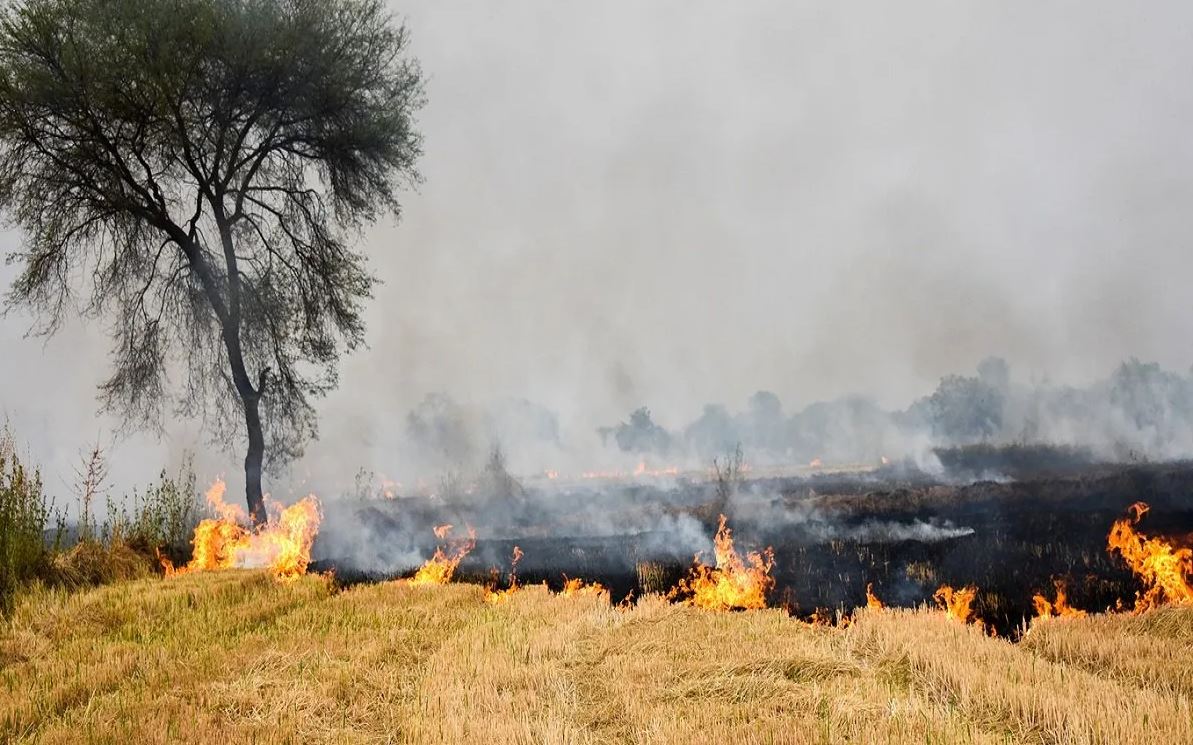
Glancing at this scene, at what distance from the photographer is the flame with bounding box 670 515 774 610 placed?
10570 millimetres

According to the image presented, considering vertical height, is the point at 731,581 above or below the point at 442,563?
below

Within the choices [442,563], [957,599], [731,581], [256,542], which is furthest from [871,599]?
[256,542]

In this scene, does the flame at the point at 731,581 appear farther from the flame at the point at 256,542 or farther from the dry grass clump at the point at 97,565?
the dry grass clump at the point at 97,565

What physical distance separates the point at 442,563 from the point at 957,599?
946 cm

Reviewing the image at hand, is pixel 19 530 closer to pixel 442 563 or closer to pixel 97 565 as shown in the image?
pixel 97 565

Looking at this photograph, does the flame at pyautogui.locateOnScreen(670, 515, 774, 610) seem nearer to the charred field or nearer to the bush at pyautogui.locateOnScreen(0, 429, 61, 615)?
the charred field

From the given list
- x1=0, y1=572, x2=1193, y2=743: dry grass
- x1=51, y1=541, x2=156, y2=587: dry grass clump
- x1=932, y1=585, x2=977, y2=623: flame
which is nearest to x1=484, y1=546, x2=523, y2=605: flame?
x1=0, y1=572, x2=1193, y2=743: dry grass

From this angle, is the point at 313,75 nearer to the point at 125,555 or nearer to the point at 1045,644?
the point at 125,555

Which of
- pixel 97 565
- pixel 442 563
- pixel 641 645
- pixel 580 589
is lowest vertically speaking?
pixel 580 589

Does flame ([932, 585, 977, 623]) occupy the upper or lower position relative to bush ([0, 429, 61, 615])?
lower

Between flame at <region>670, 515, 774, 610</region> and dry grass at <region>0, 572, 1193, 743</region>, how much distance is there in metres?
2.09

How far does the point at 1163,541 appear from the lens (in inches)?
468

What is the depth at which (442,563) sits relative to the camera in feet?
45.2

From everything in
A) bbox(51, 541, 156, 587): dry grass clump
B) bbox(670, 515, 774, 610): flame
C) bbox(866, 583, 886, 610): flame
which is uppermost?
bbox(51, 541, 156, 587): dry grass clump
